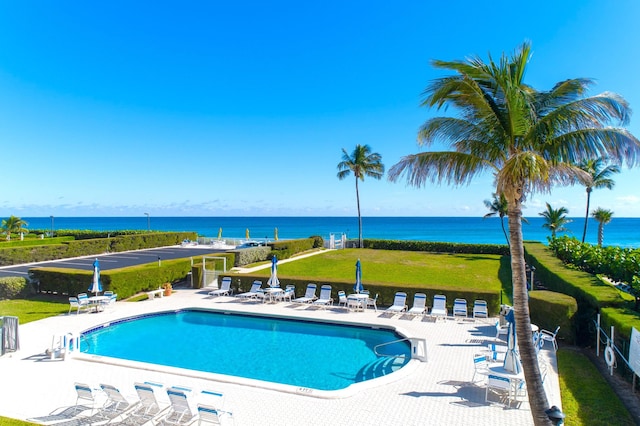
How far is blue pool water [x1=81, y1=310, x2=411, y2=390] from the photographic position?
1105 centimetres

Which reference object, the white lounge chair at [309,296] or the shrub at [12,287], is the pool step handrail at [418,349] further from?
the shrub at [12,287]

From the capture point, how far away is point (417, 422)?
7.63 metres

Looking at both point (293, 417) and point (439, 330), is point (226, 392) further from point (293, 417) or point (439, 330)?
Result: point (439, 330)

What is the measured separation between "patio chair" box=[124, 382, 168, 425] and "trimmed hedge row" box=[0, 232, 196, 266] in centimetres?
2645

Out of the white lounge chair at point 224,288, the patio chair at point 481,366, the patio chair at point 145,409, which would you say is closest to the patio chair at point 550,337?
the patio chair at point 481,366

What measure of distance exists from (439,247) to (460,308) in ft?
75.7

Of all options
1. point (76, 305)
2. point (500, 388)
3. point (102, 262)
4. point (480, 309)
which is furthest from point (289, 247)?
point (500, 388)

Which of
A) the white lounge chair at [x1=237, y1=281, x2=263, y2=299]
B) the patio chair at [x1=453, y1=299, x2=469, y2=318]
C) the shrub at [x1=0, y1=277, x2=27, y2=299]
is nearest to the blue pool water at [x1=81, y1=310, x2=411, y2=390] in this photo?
the white lounge chair at [x1=237, y1=281, x2=263, y2=299]

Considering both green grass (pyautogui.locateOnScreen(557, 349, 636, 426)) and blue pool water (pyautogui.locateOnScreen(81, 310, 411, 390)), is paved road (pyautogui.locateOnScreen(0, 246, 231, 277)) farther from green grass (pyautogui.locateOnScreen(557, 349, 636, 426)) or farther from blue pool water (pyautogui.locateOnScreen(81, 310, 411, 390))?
green grass (pyautogui.locateOnScreen(557, 349, 636, 426))

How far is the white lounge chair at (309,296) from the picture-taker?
17.9 meters

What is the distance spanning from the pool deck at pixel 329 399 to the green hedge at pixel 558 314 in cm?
133

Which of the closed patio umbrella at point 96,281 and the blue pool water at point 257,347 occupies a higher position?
the closed patio umbrella at point 96,281

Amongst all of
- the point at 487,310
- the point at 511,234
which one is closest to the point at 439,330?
the point at 487,310

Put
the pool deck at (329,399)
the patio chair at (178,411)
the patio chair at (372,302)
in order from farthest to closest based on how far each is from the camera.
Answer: the patio chair at (372,302), the pool deck at (329,399), the patio chair at (178,411)
